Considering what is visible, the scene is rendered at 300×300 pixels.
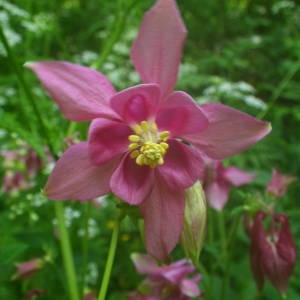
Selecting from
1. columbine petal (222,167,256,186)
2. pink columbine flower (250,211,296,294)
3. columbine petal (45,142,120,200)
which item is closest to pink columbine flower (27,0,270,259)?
columbine petal (45,142,120,200)

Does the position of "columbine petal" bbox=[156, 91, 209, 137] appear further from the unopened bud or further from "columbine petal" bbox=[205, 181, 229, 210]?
"columbine petal" bbox=[205, 181, 229, 210]

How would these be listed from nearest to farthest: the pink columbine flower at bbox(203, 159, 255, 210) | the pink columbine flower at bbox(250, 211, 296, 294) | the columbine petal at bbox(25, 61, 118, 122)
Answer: the columbine petal at bbox(25, 61, 118, 122) → the pink columbine flower at bbox(250, 211, 296, 294) → the pink columbine flower at bbox(203, 159, 255, 210)

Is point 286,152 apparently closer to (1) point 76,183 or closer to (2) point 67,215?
(2) point 67,215

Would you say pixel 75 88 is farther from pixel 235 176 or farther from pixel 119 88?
pixel 119 88

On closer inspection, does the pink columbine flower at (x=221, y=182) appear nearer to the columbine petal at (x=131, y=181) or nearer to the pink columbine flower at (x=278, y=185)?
the pink columbine flower at (x=278, y=185)

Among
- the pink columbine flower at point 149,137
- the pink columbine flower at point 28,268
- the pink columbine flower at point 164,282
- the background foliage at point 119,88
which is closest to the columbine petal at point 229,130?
the pink columbine flower at point 149,137
